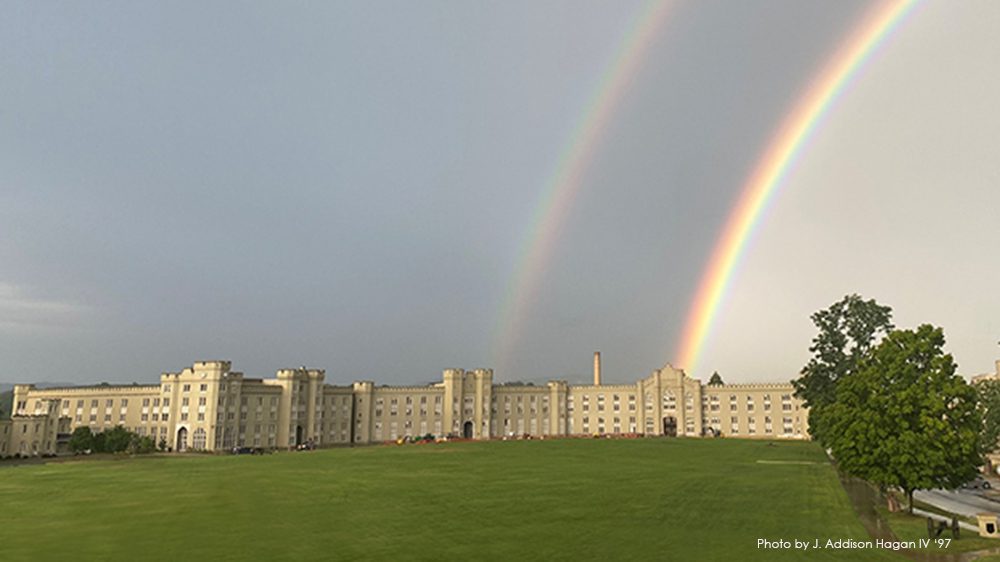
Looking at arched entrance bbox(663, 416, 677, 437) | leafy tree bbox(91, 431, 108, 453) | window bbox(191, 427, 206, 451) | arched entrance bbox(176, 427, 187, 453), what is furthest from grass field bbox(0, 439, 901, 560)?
arched entrance bbox(663, 416, 677, 437)

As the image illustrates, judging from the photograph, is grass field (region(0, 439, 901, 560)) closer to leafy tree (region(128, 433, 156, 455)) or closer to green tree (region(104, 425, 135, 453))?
leafy tree (region(128, 433, 156, 455))

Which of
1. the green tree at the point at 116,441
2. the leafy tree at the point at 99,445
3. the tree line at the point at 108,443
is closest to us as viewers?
the tree line at the point at 108,443

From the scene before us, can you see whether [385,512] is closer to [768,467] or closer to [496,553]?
[496,553]

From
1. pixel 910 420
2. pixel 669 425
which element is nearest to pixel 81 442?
pixel 910 420

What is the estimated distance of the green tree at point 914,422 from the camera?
40.1 meters

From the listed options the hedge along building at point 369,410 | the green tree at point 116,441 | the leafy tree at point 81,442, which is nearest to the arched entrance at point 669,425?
the hedge along building at point 369,410

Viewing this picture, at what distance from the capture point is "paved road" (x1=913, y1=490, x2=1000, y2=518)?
5667cm

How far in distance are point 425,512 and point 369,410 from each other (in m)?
117

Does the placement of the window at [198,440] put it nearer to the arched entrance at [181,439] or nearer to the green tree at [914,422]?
the arched entrance at [181,439]

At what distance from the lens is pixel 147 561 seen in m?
28.1

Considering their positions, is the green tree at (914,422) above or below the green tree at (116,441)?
above

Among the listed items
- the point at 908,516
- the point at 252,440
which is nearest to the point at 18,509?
the point at 908,516

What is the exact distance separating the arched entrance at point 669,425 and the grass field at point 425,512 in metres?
96.9

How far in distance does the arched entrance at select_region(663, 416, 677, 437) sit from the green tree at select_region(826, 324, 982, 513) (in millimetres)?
128860
